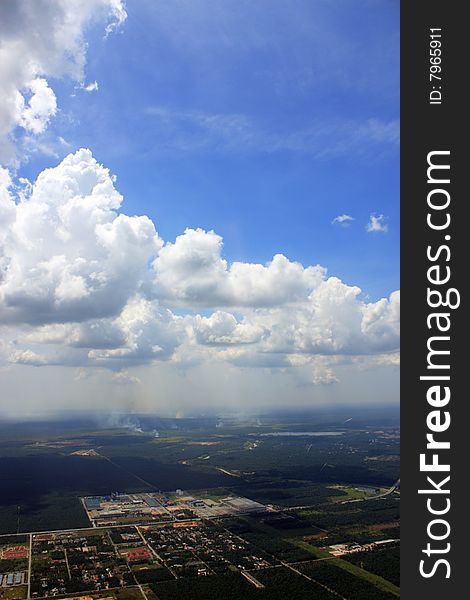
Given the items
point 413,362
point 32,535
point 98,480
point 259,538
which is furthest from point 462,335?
point 98,480

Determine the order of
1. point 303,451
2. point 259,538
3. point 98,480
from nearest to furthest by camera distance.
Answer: point 259,538, point 98,480, point 303,451

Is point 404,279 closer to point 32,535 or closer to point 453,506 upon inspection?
point 453,506

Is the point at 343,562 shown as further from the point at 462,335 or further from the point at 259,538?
the point at 462,335

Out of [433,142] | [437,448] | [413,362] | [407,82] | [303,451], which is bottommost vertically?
[303,451]

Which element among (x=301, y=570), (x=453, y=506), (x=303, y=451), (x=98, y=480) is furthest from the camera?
(x=303, y=451)

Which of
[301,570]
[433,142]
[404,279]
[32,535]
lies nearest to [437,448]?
[404,279]

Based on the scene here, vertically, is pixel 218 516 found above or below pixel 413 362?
below

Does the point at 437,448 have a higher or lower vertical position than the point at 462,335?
lower

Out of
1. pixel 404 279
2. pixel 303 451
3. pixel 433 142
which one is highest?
pixel 433 142

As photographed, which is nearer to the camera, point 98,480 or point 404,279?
point 404,279
